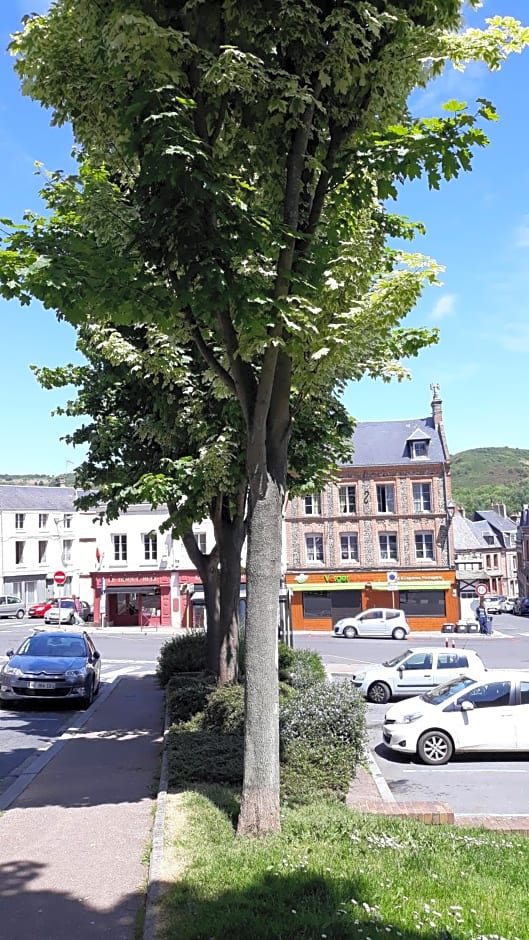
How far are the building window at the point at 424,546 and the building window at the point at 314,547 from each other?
5.61 m

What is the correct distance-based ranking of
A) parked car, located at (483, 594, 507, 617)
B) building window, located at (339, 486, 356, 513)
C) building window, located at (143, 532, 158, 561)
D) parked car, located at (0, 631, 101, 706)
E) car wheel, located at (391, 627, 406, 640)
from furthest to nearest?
parked car, located at (483, 594, 507, 617)
building window, located at (143, 532, 158, 561)
building window, located at (339, 486, 356, 513)
car wheel, located at (391, 627, 406, 640)
parked car, located at (0, 631, 101, 706)

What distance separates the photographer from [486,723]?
12.9 meters

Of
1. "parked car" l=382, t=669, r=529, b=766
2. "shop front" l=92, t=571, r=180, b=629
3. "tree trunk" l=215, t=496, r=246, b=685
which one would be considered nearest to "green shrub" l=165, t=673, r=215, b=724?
"tree trunk" l=215, t=496, r=246, b=685

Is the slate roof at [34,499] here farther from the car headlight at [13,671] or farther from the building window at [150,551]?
the car headlight at [13,671]

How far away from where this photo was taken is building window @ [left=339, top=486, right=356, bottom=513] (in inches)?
1874

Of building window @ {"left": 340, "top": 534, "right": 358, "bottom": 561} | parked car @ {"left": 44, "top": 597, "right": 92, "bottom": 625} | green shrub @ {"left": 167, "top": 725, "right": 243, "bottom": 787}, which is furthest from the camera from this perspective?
parked car @ {"left": 44, "top": 597, "right": 92, "bottom": 625}

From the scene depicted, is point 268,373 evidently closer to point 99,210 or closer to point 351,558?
point 99,210

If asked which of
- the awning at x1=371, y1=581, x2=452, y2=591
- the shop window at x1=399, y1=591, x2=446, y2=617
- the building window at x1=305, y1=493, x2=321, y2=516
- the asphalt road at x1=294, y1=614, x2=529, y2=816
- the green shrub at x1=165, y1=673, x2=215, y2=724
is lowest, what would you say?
the asphalt road at x1=294, y1=614, x2=529, y2=816

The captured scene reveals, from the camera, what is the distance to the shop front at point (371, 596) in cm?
4566

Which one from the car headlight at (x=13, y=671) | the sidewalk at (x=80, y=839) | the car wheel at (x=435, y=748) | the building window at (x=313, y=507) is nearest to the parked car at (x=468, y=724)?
the car wheel at (x=435, y=748)

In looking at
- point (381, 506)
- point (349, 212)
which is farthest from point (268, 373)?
point (381, 506)

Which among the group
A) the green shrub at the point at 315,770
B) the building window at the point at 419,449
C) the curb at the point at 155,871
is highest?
the building window at the point at 419,449

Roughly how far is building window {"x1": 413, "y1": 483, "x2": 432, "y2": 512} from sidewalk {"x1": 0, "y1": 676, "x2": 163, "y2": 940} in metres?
35.5

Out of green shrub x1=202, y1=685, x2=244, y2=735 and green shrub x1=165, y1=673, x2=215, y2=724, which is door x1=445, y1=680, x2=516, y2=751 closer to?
green shrub x1=202, y1=685, x2=244, y2=735
